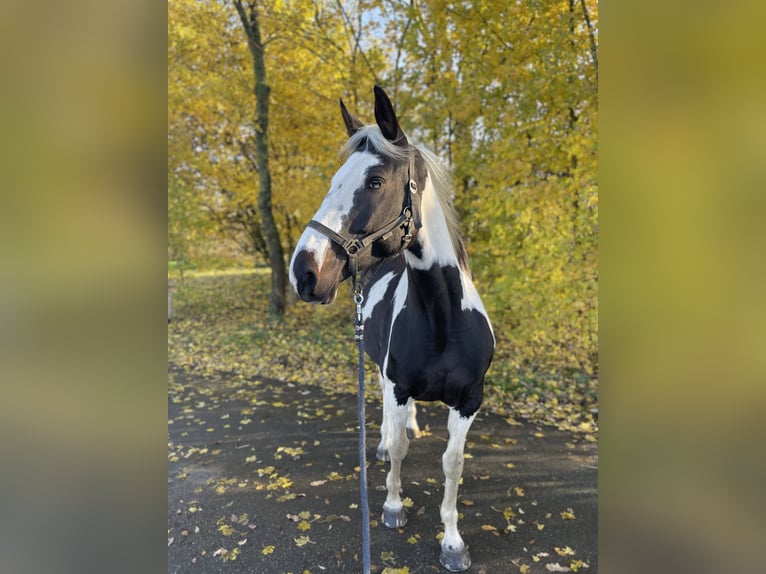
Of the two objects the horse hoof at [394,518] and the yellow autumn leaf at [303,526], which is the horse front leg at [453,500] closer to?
the horse hoof at [394,518]

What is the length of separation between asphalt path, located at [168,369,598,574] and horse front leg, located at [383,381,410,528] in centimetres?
9

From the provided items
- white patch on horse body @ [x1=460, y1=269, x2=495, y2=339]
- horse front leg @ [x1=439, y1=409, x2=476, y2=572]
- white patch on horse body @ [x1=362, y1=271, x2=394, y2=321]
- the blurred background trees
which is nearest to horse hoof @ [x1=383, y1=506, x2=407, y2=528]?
horse front leg @ [x1=439, y1=409, x2=476, y2=572]

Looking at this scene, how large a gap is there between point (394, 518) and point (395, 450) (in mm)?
523

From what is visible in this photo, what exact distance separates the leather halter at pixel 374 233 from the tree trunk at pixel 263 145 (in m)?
7.15

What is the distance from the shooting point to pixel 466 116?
5406 millimetres

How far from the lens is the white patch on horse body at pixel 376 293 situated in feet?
10.6

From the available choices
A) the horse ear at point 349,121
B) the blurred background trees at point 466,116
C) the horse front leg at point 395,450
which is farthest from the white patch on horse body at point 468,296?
the blurred background trees at point 466,116

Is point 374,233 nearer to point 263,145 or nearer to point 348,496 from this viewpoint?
point 348,496

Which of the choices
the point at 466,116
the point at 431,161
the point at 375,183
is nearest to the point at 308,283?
the point at 375,183

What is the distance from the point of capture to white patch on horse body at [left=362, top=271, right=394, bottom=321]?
322cm
